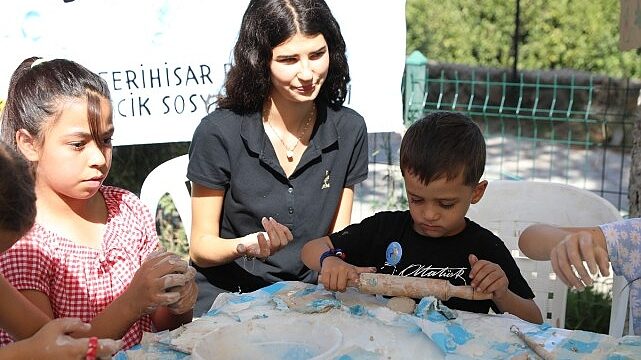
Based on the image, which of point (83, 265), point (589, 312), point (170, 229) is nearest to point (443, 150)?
point (83, 265)

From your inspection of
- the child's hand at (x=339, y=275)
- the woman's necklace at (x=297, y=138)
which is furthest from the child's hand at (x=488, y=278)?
the woman's necklace at (x=297, y=138)

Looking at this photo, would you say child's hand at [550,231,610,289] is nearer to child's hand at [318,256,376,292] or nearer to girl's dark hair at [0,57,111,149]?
child's hand at [318,256,376,292]

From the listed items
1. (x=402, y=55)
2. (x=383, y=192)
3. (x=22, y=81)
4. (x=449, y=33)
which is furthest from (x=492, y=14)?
(x=22, y=81)

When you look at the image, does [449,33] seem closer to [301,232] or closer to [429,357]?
[301,232]

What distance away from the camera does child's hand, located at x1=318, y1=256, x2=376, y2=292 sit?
2102mm

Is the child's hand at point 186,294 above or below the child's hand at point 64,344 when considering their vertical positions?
below

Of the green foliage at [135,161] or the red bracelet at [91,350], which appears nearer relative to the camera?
the red bracelet at [91,350]

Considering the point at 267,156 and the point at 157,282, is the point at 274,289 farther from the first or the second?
the point at 267,156

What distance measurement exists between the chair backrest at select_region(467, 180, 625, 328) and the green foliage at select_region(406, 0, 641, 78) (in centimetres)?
563

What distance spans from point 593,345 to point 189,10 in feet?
8.18

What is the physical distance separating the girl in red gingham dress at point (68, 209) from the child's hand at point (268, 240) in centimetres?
29

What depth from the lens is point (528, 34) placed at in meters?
8.55

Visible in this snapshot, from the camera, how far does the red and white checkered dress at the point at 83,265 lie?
211 centimetres

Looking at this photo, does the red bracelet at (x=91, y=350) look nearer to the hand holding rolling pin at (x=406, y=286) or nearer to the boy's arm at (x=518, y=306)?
the hand holding rolling pin at (x=406, y=286)
